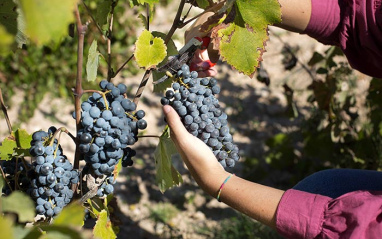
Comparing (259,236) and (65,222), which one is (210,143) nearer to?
(65,222)

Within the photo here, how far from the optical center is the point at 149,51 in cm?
124

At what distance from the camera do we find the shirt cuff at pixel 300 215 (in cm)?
129

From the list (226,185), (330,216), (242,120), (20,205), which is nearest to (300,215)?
(330,216)

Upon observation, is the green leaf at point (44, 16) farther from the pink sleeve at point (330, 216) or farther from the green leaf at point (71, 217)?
the pink sleeve at point (330, 216)

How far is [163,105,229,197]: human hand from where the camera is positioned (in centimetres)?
128

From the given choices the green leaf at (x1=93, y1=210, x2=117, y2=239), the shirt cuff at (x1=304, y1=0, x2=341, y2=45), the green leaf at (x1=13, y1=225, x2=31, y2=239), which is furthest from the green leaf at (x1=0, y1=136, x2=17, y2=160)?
the shirt cuff at (x1=304, y1=0, x2=341, y2=45)

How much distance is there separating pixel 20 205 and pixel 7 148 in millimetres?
581

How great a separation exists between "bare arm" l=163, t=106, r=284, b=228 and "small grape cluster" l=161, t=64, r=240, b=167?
27 millimetres

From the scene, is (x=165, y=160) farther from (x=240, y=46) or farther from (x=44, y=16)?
(x=44, y=16)

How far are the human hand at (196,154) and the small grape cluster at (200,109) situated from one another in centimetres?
2

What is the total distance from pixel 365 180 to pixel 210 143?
60 centimetres

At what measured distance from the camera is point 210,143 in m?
1.32

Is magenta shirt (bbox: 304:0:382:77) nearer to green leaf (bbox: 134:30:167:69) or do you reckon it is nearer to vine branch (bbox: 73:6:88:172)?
green leaf (bbox: 134:30:167:69)

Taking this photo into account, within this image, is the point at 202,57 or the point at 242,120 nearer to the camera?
the point at 202,57
